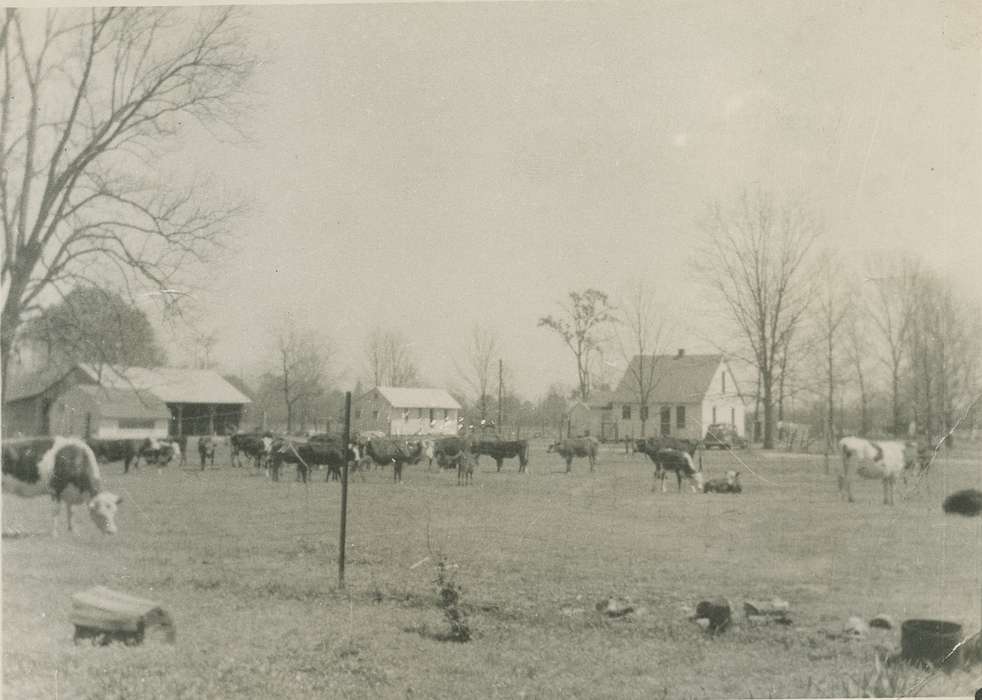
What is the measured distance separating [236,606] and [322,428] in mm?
1139

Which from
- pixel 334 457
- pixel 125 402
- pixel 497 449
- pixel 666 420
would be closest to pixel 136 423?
pixel 125 402

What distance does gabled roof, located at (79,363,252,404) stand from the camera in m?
4.62

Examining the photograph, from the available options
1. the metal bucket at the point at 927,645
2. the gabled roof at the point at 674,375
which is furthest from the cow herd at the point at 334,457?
the metal bucket at the point at 927,645

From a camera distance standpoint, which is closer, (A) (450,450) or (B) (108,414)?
(B) (108,414)

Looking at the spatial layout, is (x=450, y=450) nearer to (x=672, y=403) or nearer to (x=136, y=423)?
(x=672, y=403)

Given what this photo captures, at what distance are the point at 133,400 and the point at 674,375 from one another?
11.0 ft

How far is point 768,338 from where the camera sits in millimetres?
4676

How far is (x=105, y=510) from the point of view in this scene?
15.2 feet

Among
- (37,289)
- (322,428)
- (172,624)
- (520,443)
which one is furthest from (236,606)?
(37,289)

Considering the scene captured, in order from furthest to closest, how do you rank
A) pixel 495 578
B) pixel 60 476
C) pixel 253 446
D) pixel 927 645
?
pixel 253 446
pixel 60 476
pixel 495 578
pixel 927 645

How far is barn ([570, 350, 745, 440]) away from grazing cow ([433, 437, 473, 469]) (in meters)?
0.76

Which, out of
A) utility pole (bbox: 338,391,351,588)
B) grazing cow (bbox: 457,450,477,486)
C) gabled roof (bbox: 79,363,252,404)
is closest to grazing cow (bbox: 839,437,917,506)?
grazing cow (bbox: 457,450,477,486)

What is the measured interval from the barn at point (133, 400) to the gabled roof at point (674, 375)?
243 centimetres

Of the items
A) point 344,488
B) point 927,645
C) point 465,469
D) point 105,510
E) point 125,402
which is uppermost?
point 125,402
